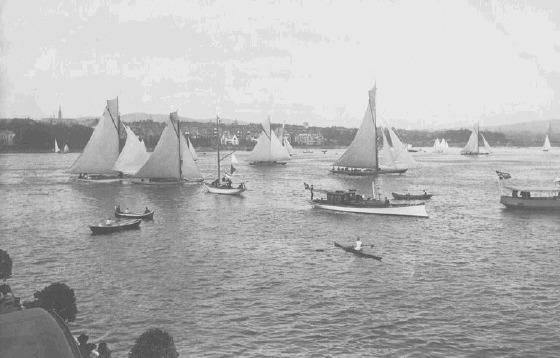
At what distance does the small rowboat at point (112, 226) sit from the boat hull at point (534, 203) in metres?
45.6

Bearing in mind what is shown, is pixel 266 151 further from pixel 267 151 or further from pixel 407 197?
pixel 407 197

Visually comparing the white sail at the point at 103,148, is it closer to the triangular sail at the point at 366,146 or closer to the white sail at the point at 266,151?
the triangular sail at the point at 366,146

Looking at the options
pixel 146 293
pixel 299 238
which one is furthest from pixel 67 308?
pixel 299 238

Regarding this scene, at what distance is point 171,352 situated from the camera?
57.1 feet

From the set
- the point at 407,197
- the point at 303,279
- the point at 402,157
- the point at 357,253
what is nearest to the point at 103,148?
the point at 407,197

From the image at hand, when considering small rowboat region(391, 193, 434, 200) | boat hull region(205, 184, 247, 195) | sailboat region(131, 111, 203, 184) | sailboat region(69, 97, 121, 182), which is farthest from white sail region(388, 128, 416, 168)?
sailboat region(69, 97, 121, 182)

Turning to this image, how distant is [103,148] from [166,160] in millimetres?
15303

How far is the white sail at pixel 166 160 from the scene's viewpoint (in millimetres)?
89062

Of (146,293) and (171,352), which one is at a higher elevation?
(171,352)

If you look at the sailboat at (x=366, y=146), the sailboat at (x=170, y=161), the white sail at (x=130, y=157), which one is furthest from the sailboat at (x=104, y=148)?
the sailboat at (x=366, y=146)

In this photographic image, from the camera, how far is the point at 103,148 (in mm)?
98000

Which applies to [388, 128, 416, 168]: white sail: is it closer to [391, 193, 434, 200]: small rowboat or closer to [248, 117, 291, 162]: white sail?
[391, 193, 434, 200]: small rowboat

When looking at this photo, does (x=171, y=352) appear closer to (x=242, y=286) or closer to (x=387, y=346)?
(x=387, y=346)

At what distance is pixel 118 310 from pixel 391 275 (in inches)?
706
